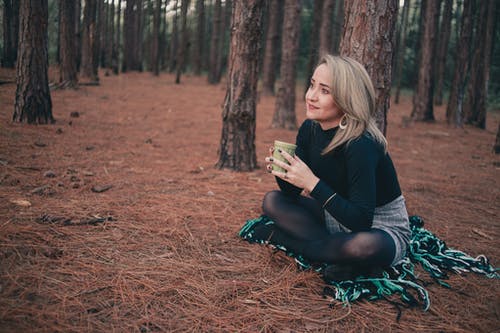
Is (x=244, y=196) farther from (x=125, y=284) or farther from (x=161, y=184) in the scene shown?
(x=125, y=284)

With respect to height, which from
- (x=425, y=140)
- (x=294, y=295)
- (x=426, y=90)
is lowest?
(x=294, y=295)

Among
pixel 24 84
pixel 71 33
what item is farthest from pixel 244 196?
pixel 71 33

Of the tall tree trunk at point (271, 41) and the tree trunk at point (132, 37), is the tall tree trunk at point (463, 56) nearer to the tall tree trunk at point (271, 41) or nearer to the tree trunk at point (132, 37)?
the tall tree trunk at point (271, 41)

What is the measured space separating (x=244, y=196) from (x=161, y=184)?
95cm

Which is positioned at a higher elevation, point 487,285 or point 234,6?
point 234,6

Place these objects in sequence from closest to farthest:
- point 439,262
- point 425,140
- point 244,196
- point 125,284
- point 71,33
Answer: point 125,284
point 439,262
point 244,196
point 425,140
point 71,33

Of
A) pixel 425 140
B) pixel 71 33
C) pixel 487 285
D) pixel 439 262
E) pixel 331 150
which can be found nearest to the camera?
pixel 331 150

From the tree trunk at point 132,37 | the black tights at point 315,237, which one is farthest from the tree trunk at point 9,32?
the black tights at point 315,237

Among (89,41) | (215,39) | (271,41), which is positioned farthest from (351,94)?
(215,39)

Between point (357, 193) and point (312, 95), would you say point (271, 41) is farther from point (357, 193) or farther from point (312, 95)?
point (357, 193)

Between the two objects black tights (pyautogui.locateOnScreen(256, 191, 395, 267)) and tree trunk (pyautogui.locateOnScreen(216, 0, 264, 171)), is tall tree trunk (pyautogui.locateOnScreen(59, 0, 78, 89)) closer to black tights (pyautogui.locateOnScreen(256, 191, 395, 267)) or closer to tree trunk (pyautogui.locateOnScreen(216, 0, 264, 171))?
tree trunk (pyautogui.locateOnScreen(216, 0, 264, 171))

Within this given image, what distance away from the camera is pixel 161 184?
423cm

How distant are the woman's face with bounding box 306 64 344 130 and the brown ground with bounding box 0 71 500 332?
3.52 ft

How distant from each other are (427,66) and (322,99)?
33.4ft
